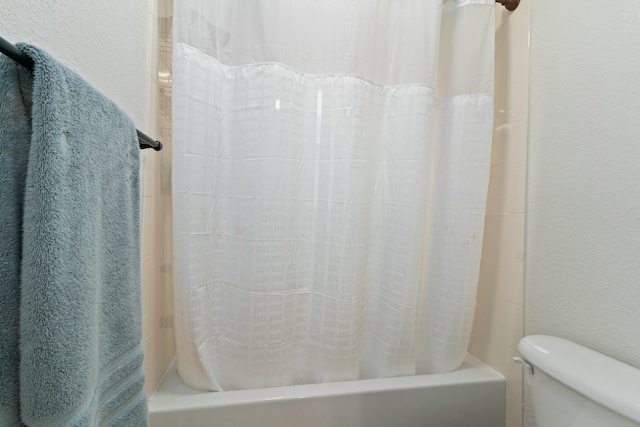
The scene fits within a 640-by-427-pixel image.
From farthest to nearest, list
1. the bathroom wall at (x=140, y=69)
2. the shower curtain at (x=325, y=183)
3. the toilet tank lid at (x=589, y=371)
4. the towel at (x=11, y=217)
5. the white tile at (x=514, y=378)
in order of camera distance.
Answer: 1. the white tile at (x=514, y=378)
2. the shower curtain at (x=325, y=183)
3. the toilet tank lid at (x=589, y=371)
4. the bathroom wall at (x=140, y=69)
5. the towel at (x=11, y=217)

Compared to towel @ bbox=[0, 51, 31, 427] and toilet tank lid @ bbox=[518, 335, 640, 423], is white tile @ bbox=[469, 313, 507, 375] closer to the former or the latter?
toilet tank lid @ bbox=[518, 335, 640, 423]

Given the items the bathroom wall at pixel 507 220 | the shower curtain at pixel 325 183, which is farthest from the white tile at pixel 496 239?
the shower curtain at pixel 325 183

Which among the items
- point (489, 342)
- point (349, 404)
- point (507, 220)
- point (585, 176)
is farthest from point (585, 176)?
point (349, 404)

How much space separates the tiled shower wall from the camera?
29.7 inches

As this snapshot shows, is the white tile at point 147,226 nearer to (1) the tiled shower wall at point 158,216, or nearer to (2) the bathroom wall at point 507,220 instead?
(1) the tiled shower wall at point 158,216

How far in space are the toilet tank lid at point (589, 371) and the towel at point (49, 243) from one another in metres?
0.89

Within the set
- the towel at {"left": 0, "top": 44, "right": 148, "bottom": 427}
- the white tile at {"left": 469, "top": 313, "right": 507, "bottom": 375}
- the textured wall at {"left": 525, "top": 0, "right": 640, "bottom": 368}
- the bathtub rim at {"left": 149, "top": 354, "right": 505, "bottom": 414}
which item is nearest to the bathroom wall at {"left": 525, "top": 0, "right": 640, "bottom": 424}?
the textured wall at {"left": 525, "top": 0, "right": 640, "bottom": 368}

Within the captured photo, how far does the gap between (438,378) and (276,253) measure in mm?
730

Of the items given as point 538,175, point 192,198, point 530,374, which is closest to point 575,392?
point 530,374

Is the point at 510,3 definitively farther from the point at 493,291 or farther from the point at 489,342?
the point at 489,342

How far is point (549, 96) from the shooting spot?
0.89 metres

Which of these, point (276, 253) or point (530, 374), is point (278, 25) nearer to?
point (276, 253)

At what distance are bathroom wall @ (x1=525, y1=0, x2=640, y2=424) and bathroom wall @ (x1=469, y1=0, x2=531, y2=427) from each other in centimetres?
4

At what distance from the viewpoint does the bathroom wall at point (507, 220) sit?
3.20 ft
